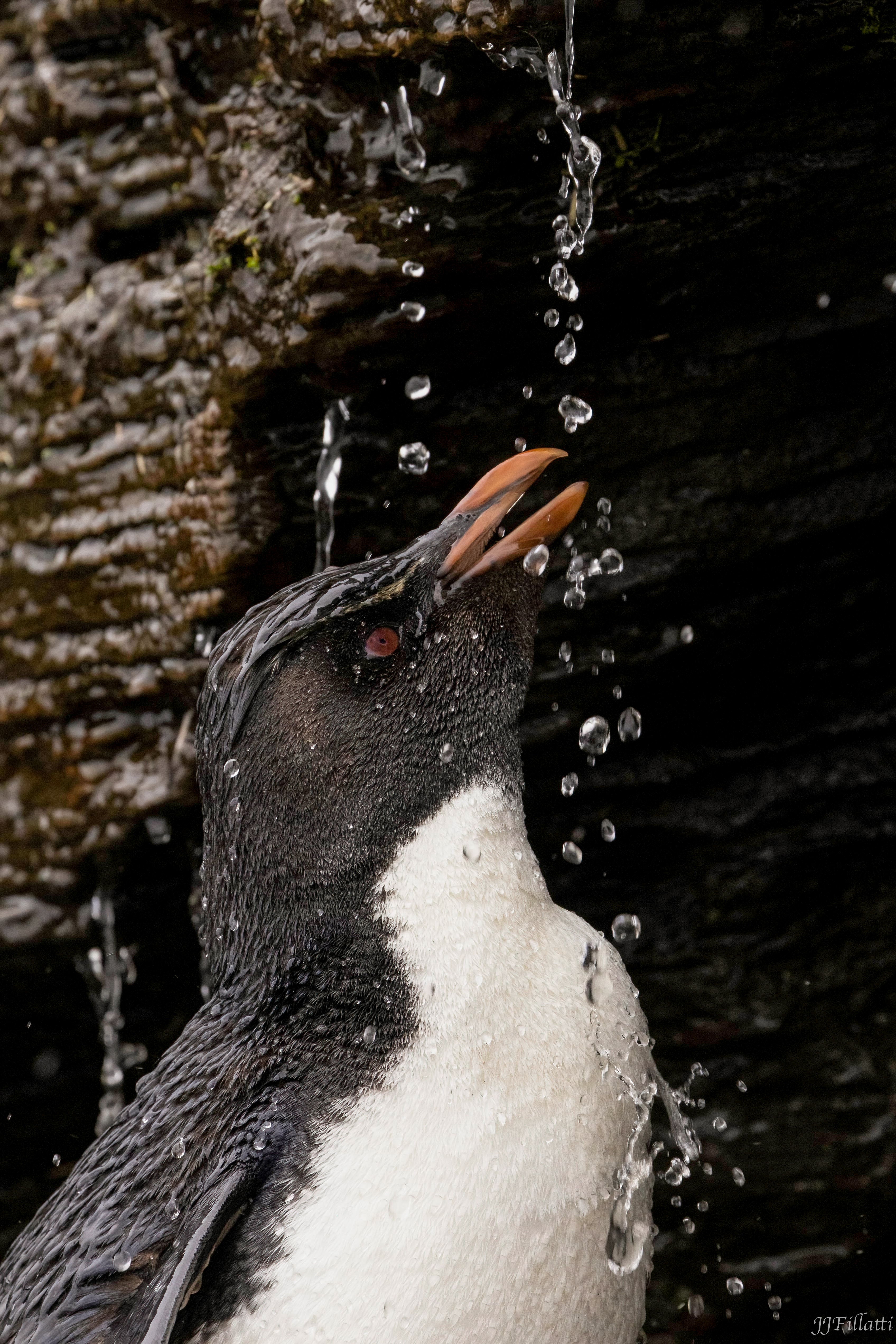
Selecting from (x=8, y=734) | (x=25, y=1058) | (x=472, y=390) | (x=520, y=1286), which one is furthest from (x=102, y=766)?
(x=520, y=1286)

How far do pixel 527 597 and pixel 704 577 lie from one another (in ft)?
3.98

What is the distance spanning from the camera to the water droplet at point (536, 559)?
2514 mm

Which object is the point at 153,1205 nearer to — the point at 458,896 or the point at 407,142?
the point at 458,896

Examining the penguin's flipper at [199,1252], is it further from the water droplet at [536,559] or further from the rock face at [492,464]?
the rock face at [492,464]

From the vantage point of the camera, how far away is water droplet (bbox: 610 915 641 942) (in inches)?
142

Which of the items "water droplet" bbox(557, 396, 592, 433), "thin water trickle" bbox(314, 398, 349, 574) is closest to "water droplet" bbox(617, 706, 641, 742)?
"water droplet" bbox(557, 396, 592, 433)

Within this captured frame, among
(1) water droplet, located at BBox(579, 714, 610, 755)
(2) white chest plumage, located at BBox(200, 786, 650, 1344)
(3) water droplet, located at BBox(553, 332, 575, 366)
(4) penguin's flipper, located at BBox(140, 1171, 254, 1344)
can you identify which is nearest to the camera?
(4) penguin's flipper, located at BBox(140, 1171, 254, 1344)

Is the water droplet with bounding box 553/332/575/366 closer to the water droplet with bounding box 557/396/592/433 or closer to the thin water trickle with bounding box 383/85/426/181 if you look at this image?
the water droplet with bounding box 557/396/592/433

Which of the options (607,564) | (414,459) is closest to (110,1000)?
(414,459)

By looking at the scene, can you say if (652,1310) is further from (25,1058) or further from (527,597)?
(527,597)

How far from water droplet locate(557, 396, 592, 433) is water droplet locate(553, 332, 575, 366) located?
10 cm

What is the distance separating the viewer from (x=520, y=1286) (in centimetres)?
221

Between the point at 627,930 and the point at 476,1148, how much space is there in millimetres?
1641

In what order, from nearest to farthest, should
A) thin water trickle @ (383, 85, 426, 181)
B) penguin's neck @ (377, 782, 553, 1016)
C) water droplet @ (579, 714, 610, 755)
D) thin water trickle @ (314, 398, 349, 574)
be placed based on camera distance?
penguin's neck @ (377, 782, 553, 1016)
thin water trickle @ (383, 85, 426, 181)
thin water trickle @ (314, 398, 349, 574)
water droplet @ (579, 714, 610, 755)
